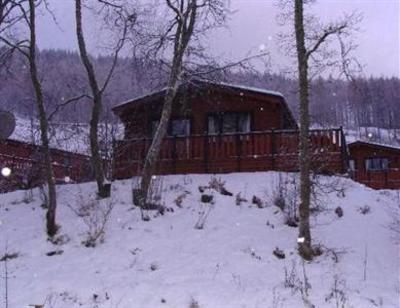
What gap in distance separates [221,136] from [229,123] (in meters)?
3.24

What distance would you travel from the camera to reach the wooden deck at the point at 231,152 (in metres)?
18.9

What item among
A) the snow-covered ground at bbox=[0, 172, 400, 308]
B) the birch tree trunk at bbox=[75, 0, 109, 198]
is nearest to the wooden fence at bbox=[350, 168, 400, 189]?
the snow-covered ground at bbox=[0, 172, 400, 308]

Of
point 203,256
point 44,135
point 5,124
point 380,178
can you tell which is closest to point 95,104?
point 44,135

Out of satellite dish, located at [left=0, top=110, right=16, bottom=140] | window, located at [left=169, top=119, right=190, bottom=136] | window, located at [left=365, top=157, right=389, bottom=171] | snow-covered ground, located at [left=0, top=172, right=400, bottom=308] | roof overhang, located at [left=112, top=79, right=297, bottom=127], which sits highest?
roof overhang, located at [left=112, top=79, right=297, bottom=127]

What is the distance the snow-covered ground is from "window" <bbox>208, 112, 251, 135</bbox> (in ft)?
21.7

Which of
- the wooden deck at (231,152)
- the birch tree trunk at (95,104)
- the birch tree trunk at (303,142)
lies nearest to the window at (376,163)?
the wooden deck at (231,152)

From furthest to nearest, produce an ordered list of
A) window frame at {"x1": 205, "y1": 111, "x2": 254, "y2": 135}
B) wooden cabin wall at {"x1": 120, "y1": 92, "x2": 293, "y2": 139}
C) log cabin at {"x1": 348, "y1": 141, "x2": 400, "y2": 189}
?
log cabin at {"x1": 348, "y1": 141, "x2": 400, "y2": 189}
window frame at {"x1": 205, "y1": 111, "x2": 254, "y2": 135}
wooden cabin wall at {"x1": 120, "y1": 92, "x2": 293, "y2": 139}

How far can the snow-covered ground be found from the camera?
1058 centimetres

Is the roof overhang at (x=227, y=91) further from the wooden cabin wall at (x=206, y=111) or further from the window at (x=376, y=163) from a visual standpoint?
the window at (x=376, y=163)

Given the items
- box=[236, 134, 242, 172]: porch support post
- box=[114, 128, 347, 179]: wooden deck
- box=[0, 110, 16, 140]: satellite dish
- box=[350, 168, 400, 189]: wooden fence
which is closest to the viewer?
box=[0, 110, 16, 140]: satellite dish

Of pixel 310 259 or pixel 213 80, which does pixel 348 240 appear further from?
pixel 213 80

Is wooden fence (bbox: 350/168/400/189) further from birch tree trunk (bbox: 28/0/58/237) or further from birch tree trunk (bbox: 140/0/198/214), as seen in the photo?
birch tree trunk (bbox: 28/0/58/237)

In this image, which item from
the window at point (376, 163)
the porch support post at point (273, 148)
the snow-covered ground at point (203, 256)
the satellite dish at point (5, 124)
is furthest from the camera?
the window at point (376, 163)

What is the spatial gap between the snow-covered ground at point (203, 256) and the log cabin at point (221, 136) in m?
2.77
